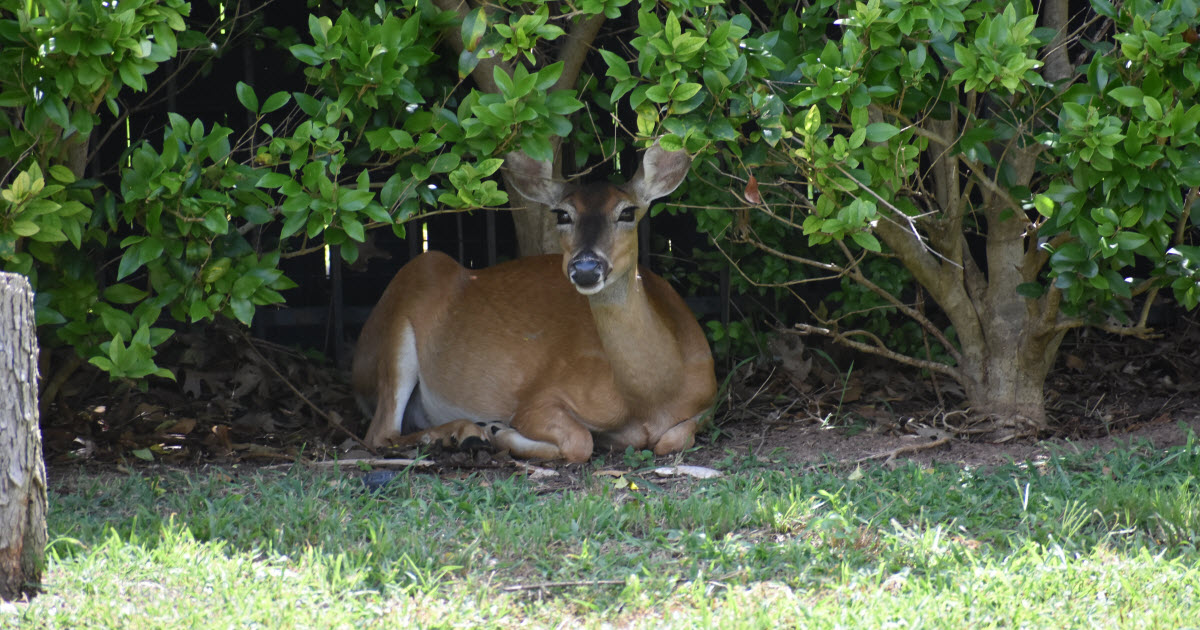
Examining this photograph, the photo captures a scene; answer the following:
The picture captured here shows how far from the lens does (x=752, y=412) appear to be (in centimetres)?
620

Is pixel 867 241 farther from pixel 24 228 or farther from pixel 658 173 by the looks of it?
pixel 24 228

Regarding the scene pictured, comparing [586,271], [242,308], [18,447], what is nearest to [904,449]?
[586,271]

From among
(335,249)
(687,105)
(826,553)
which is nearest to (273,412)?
(335,249)

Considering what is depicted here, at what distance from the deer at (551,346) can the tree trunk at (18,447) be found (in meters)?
2.31

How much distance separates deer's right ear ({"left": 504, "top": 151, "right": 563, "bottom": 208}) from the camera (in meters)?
5.56

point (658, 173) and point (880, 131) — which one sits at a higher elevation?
point (880, 131)

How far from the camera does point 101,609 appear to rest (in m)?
3.03

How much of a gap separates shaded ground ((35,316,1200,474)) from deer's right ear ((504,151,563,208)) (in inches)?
48.9

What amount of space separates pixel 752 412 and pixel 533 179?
1651 millimetres

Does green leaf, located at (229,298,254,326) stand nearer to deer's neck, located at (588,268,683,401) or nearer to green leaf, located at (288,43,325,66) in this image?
green leaf, located at (288,43,325,66)

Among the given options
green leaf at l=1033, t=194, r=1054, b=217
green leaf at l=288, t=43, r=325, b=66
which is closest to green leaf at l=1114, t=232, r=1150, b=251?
green leaf at l=1033, t=194, r=1054, b=217

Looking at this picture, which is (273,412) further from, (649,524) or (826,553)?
(826,553)

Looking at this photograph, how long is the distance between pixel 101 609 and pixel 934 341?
507 cm

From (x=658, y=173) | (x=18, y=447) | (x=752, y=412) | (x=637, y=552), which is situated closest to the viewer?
(x=18, y=447)
